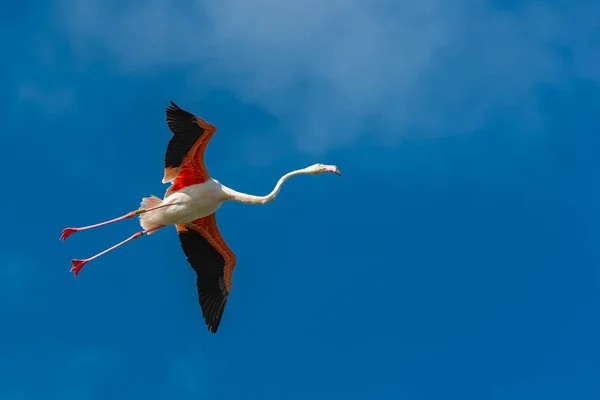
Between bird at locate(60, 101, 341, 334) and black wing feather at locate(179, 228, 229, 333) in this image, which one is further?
black wing feather at locate(179, 228, 229, 333)

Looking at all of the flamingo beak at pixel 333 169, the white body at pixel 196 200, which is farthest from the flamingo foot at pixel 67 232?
the flamingo beak at pixel 333 169

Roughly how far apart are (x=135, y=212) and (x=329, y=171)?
5.11 meters

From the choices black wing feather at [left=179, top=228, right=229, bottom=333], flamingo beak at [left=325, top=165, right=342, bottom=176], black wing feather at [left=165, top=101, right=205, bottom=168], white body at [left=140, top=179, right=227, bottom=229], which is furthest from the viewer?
black wing feather at [left=179, top=228, right=229, bottom=333]

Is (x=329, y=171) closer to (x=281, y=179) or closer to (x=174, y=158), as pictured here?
(x=281, y=179)

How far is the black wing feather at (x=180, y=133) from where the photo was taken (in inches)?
1066

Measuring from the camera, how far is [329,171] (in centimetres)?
2880

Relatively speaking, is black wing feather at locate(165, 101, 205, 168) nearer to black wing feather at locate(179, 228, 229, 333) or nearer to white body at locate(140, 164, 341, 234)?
white body at locate(140, 164, 341, 234)

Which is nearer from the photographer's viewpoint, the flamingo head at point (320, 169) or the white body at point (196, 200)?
the white body at point (196, 200)

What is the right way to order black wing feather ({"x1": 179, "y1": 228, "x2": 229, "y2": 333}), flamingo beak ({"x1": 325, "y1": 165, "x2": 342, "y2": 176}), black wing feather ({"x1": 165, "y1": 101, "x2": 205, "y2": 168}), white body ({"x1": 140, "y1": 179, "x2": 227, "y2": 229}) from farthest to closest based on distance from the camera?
1. black wing feather ({"x1": 179, "y1": 228, "x2": 229, "y2": 333})
2. flamingo beak ({"x1": 325, "y1": 165, "x2": 342, "y2": 176})
3. white body ({"x1": 140, "y1": 179, "x2": 227, "y2": 229})
4. black wing feather ({"x1": 165, "y1": 101, "x2": 205, "y2": 168})

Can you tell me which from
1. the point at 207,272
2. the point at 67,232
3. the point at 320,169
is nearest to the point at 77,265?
the point at 67,232

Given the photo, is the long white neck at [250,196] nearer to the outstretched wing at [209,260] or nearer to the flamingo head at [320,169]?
the flamingo head at [320,169]

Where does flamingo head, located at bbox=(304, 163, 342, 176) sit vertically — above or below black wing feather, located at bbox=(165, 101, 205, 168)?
above

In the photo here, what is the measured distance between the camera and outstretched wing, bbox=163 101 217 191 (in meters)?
27.2

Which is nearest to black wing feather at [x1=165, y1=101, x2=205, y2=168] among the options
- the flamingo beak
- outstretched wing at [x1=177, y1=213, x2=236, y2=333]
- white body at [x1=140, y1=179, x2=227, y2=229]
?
white body at [x1=140, y1=179, x2=227, y2=229]
